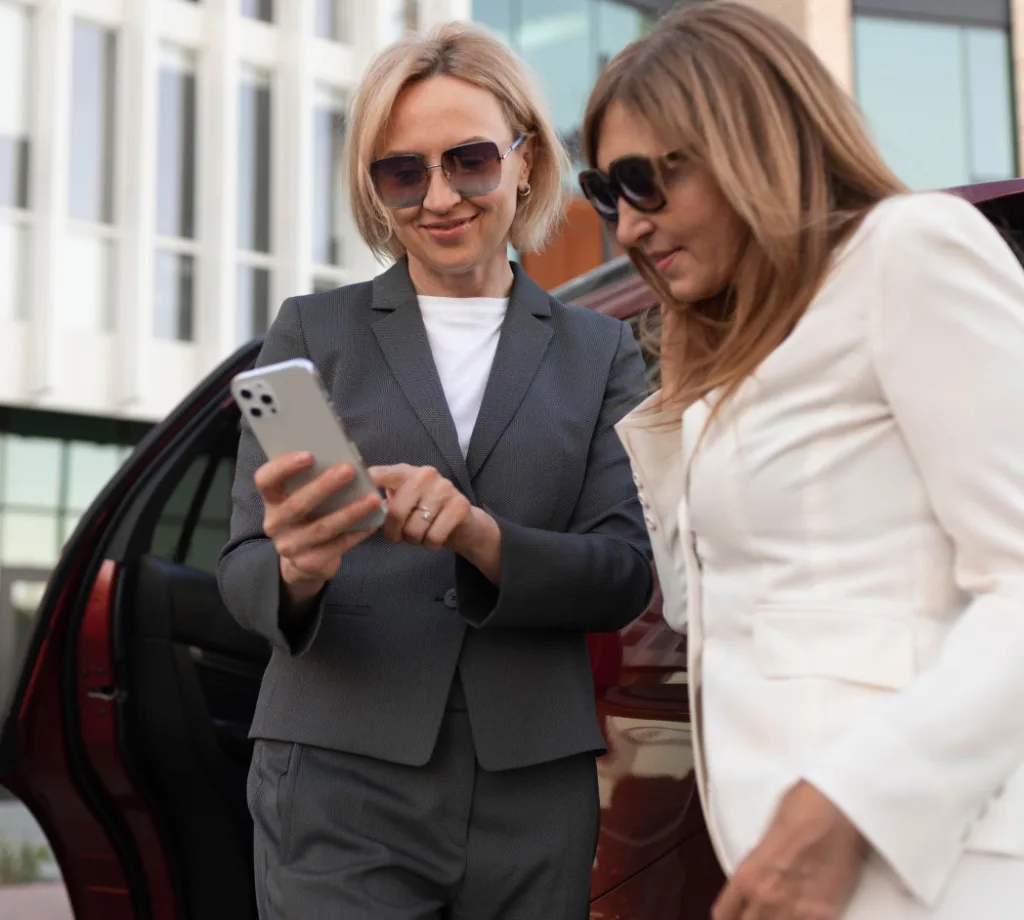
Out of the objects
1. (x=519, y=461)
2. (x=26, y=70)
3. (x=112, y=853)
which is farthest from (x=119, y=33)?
(x=519, y=461)

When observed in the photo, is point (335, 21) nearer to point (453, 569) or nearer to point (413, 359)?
point (413, 359)

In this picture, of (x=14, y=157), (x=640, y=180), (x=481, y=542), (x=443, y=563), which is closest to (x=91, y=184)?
(x=14, y=157)

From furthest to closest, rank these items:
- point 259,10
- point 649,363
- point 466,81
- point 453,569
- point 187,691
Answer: point 259,10
point 187,691
point 649,363
point 466,81
point 453,569

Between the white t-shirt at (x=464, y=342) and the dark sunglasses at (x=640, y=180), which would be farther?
the white t-shirt at (x=464, y=342)

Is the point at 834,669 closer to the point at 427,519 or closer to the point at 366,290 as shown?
the point at 427,519

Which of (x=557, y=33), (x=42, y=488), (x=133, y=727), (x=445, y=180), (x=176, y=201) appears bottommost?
(x=133, y=727)

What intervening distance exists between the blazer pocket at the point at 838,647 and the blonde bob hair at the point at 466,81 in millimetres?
925

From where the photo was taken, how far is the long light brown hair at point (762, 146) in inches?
59.1

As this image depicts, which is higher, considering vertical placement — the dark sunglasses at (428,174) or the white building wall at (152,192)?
the white building wall at (152,192)

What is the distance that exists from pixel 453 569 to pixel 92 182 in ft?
46.4

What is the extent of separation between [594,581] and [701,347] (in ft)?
1.20

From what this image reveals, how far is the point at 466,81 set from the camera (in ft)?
7.00

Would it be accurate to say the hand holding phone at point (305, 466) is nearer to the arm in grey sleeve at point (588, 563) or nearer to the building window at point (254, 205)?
the arm in grey sleeve at point (588, 563)

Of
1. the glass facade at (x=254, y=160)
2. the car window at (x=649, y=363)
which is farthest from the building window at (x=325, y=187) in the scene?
the car window at (x=649, y=363)
